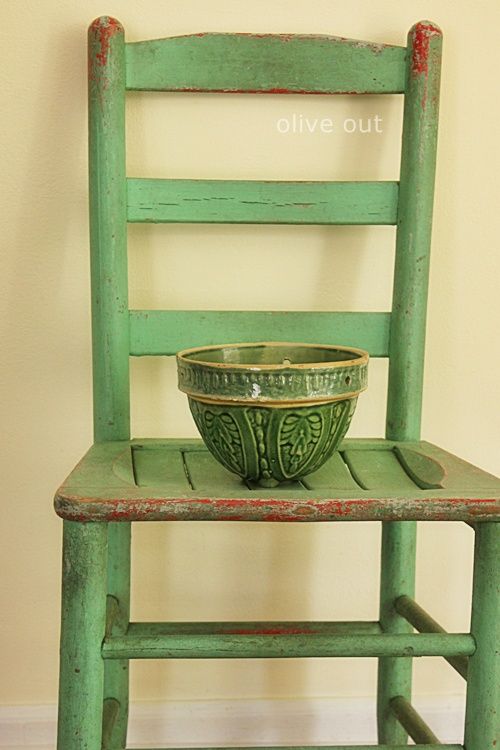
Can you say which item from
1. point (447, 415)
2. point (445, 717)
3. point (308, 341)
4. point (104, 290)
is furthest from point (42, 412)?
point (445, 717)

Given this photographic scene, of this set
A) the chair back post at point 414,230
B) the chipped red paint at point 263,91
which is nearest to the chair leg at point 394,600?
the chair back post at point 414,230

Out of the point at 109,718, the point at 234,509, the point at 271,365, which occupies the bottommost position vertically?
the point at 109,718

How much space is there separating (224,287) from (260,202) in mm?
137

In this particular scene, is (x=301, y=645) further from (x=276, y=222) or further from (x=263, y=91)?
(x=263, y=91)

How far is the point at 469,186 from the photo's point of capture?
1.15 metres

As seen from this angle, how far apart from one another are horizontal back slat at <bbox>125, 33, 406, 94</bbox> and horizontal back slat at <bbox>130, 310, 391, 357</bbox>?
0.24 metres

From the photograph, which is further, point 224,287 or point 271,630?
point 224,287

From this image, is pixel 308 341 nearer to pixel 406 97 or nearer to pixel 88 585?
pixel 406 97

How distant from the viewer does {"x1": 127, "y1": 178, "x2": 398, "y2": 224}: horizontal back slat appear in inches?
40.8

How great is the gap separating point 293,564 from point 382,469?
32 centimetres

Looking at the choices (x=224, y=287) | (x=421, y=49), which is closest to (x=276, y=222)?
(x=224, y=287)

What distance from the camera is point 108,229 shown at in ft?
3.34

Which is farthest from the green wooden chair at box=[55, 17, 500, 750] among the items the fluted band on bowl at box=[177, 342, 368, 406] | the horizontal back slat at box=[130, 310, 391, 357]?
the fluted band on bowl at box=[177, 342, 368, 406]

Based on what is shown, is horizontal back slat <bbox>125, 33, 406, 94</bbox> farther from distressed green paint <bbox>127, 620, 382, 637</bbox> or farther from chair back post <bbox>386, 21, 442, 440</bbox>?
distressed green paint <bbox>127, 620, 382, 637</bbox>
